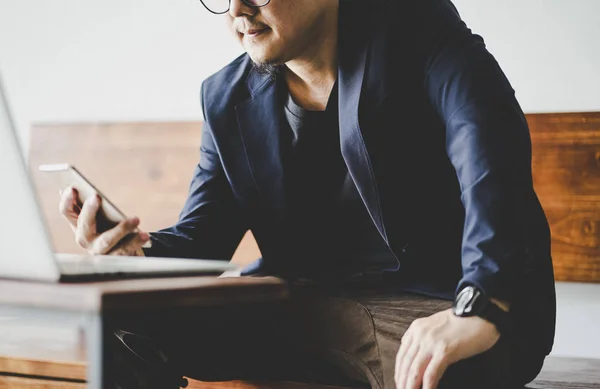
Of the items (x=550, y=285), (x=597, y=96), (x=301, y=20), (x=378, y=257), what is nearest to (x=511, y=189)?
(x=550, y=285)

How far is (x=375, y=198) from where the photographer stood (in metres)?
1.07

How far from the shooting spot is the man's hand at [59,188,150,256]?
0.98m

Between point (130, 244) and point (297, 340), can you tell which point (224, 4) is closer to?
point (130, 244)

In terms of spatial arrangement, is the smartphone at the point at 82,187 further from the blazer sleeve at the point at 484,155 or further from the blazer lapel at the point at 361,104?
the blazer sleeve at the point at 484,155

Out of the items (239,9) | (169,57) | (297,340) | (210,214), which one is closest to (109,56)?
(169,57)

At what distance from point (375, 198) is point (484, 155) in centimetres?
24

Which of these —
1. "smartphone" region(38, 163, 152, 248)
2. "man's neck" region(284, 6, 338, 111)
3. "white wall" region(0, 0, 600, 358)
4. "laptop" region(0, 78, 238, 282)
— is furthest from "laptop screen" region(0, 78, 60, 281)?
"white wall" region(0, 0, 600, 358)

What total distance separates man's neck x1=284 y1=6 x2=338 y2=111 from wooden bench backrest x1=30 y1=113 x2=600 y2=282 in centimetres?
55

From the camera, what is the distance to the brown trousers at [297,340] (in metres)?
1.00

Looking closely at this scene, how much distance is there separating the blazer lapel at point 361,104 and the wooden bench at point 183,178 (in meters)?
0.32

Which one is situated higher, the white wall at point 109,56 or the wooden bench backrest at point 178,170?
the white wall at point 109,56

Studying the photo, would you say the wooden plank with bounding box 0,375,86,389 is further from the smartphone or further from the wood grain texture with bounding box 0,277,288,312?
the wood grain texture with bounding box 0,277,288,312

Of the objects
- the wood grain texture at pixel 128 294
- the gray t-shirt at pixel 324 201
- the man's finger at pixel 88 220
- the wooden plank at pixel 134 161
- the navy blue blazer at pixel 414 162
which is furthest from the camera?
the wooden plank at pixel 134 161

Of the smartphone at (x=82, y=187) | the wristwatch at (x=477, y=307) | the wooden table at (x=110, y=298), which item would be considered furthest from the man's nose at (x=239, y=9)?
the wristwatch at (x=477, y=307)
